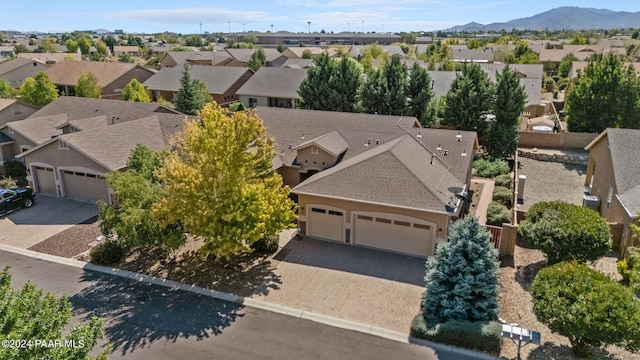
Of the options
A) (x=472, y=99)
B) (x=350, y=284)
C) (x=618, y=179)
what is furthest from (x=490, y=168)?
(x=350, y=284)

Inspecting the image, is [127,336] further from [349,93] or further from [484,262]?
[349,93]

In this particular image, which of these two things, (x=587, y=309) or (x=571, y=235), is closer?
(x=587, y=309)

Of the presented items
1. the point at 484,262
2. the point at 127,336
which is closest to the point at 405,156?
the point at 484,262

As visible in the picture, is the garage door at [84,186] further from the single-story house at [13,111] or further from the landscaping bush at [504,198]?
the landscaping bush at [504,198]

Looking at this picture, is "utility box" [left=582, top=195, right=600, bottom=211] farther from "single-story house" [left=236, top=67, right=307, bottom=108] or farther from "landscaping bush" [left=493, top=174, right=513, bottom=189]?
"single-story house" [left=236, top=67, right=307, bottom=108]

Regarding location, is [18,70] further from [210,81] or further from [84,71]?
[210,81]

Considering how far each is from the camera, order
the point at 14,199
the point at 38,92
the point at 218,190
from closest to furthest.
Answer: the point at 218,190, the point at 14,199, the point at 38,92
